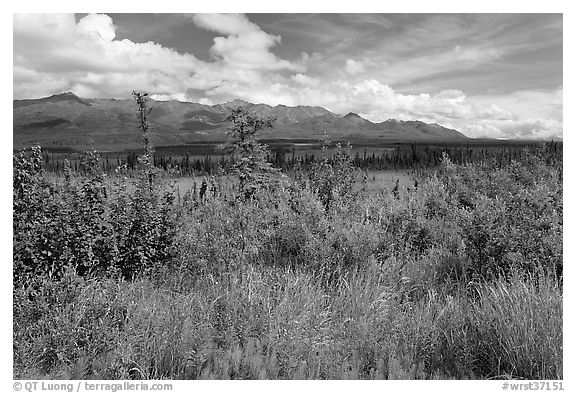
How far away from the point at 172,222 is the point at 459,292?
4.64 meters

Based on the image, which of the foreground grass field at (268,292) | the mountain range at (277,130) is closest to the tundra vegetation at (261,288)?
the foreground grass field at (268,292)

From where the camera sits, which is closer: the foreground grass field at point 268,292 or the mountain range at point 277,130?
the foreground grass field at point 268,292

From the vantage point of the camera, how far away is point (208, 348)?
16.2 feet

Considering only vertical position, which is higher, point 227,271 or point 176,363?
point 227,271

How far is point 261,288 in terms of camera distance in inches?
236

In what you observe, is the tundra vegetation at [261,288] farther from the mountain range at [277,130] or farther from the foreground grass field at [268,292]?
the mountain range at [277,130]

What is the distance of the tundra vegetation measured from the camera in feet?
16.0

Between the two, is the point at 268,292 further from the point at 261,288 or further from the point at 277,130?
the point at 277,130

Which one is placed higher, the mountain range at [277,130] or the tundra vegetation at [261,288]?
the mountain range at [277,130]

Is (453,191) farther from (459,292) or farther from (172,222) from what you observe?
(172,222)

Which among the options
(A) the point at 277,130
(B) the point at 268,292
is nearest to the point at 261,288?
(B) the point at 268,292

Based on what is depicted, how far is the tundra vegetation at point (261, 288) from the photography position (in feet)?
16.0

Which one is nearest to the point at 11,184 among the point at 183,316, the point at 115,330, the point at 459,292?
the point at 115,330

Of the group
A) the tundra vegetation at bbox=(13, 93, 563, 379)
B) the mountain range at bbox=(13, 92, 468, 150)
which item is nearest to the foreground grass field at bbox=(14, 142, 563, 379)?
the tundra vegetation at bbox=(13, 93, 563, 379)
